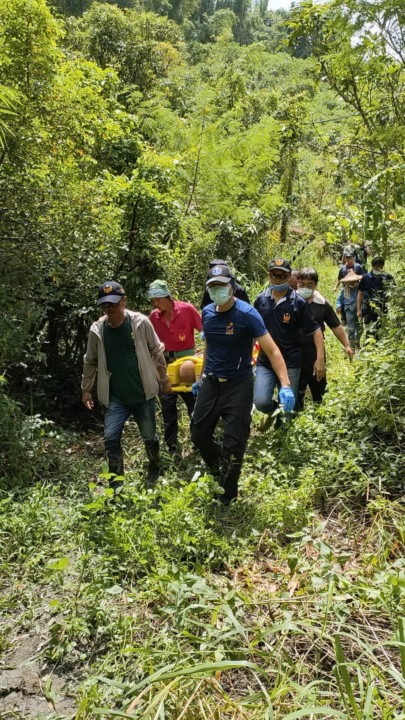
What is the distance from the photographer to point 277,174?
1364 centimetres

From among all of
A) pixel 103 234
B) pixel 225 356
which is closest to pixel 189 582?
pixel 225 356

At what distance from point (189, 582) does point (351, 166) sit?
4.59 m

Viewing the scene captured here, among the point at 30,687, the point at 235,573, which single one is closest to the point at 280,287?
the point at 235,573

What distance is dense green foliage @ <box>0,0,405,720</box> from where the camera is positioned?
2.25 metres

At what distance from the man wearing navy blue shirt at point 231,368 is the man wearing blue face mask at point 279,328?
0.80 m

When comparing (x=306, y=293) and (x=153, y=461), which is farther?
(x=306, y=293)

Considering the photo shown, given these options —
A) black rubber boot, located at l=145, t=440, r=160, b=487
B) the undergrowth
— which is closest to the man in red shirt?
the undergrowth

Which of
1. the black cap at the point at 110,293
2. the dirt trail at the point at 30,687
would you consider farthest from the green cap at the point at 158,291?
the dirt trail at the point at 30,687

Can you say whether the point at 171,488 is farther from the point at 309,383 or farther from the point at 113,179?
the point at 113,179

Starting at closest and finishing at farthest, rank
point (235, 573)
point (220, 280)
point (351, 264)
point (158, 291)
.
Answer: point (235, 573) < point (220, 280) < point (158, 291) < point (351, 264)

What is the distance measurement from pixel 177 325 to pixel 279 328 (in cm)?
96

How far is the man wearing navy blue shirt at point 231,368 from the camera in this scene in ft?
12.3

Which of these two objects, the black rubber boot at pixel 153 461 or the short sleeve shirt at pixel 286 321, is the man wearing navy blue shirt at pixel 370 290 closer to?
the short sleeve shirt at pixel 286 321

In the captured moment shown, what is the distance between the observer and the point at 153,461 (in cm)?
443
